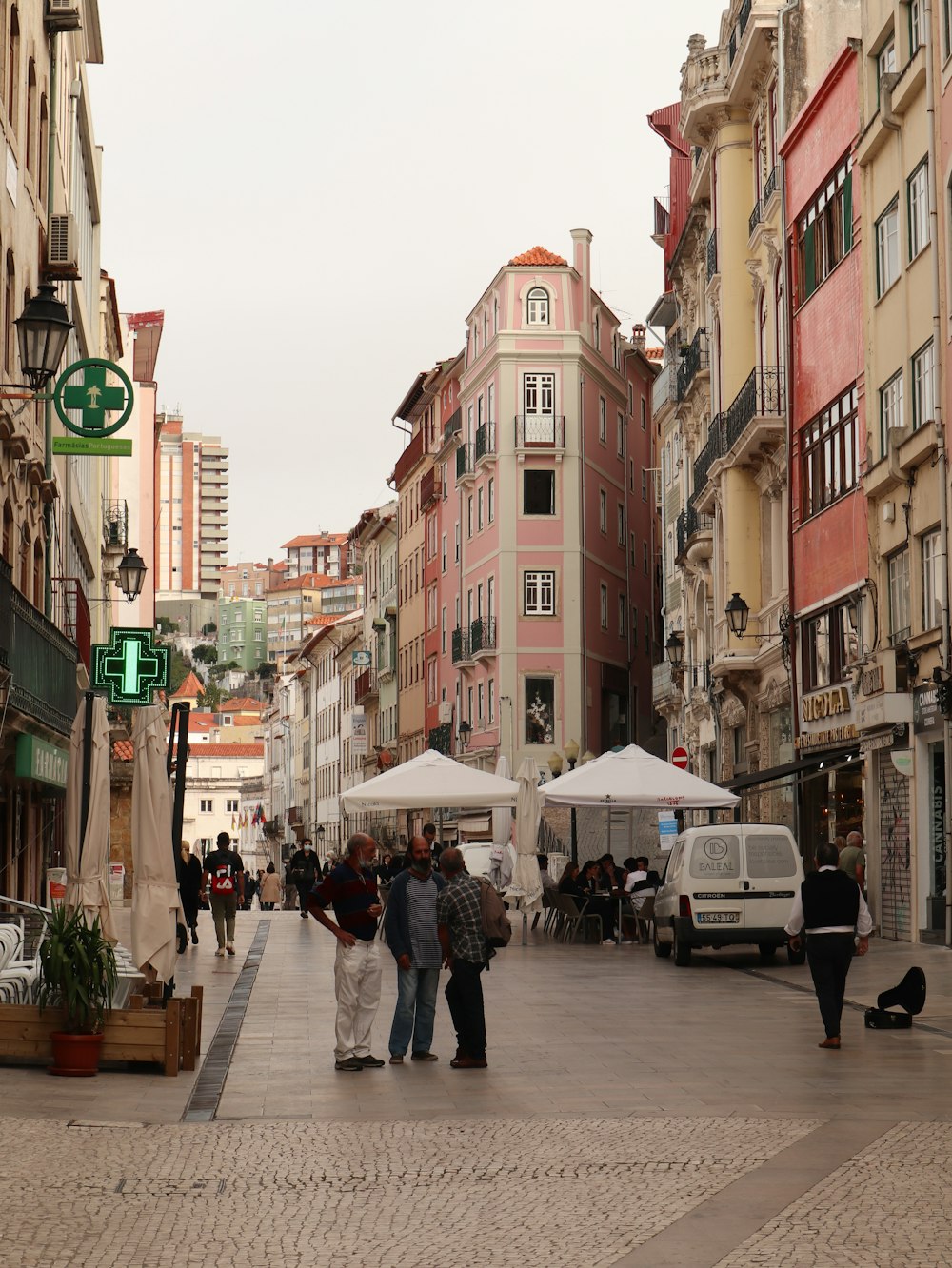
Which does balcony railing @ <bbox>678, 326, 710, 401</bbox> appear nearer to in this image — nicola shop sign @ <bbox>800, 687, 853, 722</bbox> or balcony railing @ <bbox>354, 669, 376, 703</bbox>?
nicola shop sign @ <bbox>800, 687, 853, 722</bbox>

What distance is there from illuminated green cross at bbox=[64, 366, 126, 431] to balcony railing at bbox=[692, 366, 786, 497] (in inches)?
823

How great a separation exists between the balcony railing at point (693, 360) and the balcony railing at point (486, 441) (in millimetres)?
20457

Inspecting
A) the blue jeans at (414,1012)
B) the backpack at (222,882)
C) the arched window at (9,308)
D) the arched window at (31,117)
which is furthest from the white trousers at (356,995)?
the arched window at (31,117)

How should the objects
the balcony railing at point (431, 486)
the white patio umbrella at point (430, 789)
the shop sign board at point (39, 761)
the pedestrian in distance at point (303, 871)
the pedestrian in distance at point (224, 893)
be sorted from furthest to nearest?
the balcony railing at point (431, 486) → the pedestrian in distance at point (303, 871) → the white patio umbrella at point (430, 789) → the pedestrian in distance at point (224, 893) → the shop sign board at point (39, 761)

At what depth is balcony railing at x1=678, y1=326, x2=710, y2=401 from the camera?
46.3 meters

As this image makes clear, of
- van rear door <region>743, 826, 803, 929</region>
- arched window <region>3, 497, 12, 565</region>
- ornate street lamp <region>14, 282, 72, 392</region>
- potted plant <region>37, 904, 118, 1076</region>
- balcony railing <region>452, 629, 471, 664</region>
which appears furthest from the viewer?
balcony railing <region>452, 629, 471, 664</region>

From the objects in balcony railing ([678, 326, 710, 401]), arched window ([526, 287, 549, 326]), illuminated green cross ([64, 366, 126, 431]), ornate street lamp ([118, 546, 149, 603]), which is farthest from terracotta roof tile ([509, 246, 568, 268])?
illuminated green cross ([64, 366, 126, 431])

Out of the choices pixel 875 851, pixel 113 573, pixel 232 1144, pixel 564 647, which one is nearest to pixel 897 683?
pixel 875 851

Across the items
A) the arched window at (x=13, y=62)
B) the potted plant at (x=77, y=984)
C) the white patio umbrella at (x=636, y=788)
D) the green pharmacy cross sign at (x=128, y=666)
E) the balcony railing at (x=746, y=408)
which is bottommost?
the potted plant at (x=77, y=984)

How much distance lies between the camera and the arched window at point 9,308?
25.2 metres

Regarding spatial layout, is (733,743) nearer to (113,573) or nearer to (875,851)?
(875,851)

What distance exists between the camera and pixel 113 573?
56.5 m

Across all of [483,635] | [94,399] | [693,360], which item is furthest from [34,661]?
[483,635]

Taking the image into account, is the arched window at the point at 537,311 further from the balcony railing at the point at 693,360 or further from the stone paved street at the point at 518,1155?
the stone paved street at the point at 518,1155
